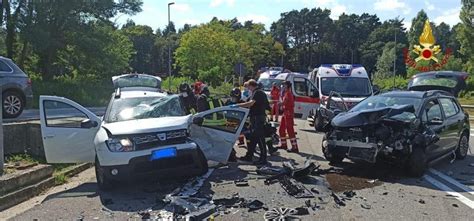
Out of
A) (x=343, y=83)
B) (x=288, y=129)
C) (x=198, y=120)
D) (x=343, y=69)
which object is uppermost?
(x=343, y=69)

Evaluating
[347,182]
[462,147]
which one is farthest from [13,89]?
[462,147]

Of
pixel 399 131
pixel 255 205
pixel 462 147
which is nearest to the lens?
pixel 255 205

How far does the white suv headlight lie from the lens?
26.3 feet

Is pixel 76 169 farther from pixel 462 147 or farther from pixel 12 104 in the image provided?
pixel 462 147

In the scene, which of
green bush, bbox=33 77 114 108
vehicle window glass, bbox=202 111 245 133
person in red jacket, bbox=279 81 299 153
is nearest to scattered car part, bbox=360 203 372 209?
vehicle window glass, bbox=202 111 245 133

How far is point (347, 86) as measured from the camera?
1792 centimetres

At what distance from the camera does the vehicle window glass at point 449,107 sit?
10.9m

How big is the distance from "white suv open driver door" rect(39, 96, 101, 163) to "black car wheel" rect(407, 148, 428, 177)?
574cm

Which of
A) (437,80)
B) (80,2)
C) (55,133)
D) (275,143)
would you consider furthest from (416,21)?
(55,133)

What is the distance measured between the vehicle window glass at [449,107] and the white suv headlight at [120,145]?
21.9ft

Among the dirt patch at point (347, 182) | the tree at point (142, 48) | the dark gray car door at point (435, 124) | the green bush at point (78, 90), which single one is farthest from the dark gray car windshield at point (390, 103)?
the tree at point (142, 48)

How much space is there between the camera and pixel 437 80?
17766 mm

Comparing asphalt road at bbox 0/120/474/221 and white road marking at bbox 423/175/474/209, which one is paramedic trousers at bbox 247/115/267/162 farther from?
white road marking at bbox 423/175/474/209

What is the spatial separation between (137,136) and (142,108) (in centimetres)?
144
